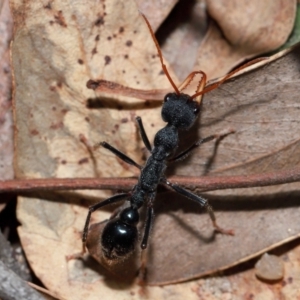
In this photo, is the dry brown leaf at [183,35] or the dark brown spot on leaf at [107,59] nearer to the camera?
the dark brown spot on leaf at [107,59]

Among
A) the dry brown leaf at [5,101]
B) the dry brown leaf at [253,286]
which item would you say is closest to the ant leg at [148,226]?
the dry brown leaf at [253,286]

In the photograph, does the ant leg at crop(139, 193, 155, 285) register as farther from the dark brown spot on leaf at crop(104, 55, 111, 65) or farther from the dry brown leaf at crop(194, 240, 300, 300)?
the dark brown spot on leaf at crop(104, 55, 111, 65)

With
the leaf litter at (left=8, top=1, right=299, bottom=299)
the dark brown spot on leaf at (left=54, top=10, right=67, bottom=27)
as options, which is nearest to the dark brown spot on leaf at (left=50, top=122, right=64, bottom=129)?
the leaf litter at (left=8, top=1, right=299, bottom=299)

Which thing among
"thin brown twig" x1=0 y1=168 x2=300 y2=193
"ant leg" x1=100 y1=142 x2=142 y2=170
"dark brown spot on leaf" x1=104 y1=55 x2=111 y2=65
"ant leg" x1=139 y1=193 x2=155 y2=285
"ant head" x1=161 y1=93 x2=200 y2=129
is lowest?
"ant leg" x1=139 y1=193 x2=155 y2=285

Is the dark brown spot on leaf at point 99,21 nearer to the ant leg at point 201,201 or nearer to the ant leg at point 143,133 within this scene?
the ant leg at point 143,133

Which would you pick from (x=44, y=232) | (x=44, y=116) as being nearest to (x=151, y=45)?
(x=44, y=116)

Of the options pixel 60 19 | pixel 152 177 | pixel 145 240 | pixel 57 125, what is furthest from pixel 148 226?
pixel 60 19
